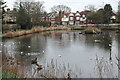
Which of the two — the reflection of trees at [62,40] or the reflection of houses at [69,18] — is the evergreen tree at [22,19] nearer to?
the reflection of trees at [62,40]

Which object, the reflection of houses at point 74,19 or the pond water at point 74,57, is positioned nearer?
the pond water at point 74,57

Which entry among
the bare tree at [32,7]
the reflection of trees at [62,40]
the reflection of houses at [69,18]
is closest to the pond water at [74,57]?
the reflection of trees at [62,40]

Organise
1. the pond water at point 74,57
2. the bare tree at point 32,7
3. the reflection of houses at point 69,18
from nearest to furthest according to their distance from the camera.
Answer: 1. the pond water at point 74,57
2. the bare tree at point 32,7
3. the reflection of houses at point 69,18

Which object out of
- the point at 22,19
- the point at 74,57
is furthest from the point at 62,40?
the point at 22,19

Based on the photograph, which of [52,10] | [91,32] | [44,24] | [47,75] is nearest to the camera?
[47,75]

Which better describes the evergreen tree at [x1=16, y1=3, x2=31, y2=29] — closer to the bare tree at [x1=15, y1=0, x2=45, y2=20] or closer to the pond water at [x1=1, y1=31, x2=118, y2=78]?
the bare tree at [x1=15, y1=0, x2=45, y2=20]

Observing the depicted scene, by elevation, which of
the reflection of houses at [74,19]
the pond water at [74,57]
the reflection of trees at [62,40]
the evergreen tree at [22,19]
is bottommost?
the pond water at [74,57]

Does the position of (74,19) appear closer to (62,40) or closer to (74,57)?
(62,40)

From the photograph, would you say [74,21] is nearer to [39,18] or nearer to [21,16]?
[39,18]

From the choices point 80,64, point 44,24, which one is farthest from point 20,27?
point 80,64

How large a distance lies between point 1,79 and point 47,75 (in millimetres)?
1441

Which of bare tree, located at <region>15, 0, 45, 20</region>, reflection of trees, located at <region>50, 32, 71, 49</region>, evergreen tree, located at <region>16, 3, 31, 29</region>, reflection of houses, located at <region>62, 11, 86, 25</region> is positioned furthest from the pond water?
reflection of houses, located at <region>62, 11, 86, 25</region>

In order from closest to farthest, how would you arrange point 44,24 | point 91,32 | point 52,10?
point 91,32, point 44,24, point 52,10

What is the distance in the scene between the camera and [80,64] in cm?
939
